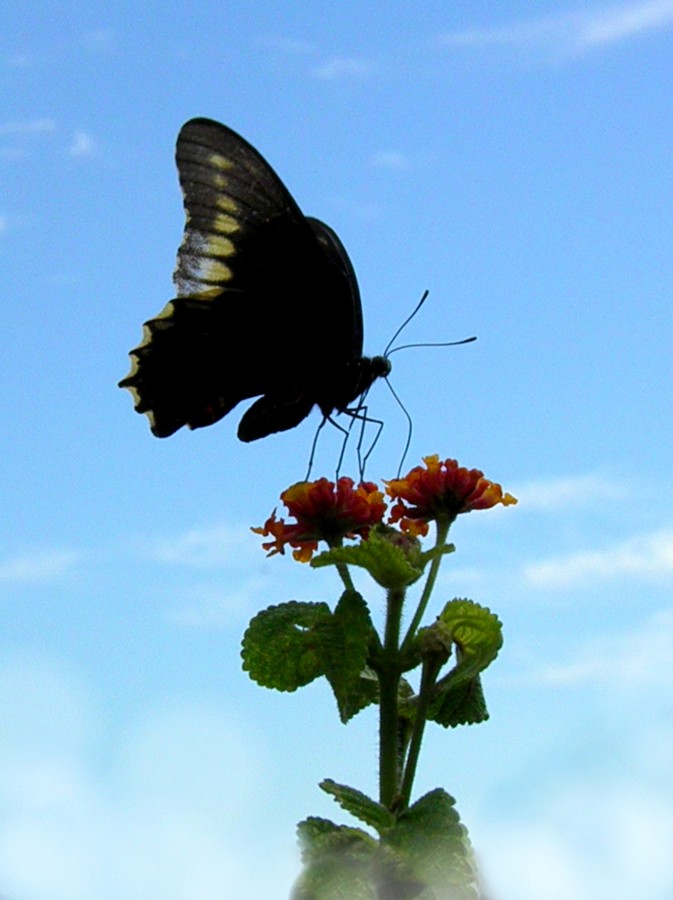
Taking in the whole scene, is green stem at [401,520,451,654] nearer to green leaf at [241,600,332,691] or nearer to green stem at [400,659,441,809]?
green stem at [400,659,441,809]

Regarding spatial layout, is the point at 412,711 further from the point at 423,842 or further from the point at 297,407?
the point at 297,407

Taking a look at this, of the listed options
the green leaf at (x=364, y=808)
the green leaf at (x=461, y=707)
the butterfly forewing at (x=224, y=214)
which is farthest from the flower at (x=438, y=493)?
the butterfly forewing at (x=224, y=214)

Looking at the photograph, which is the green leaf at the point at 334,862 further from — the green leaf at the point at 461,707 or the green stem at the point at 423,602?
the green leaf at the point at 461,707

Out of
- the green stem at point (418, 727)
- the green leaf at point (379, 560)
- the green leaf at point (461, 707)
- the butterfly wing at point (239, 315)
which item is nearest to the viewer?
the green stem at point (418, 727)

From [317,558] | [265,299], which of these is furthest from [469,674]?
[265,299]

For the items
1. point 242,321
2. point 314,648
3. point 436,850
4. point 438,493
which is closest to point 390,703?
point 314,648

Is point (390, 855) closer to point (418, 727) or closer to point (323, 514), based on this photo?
point (418, 727)
